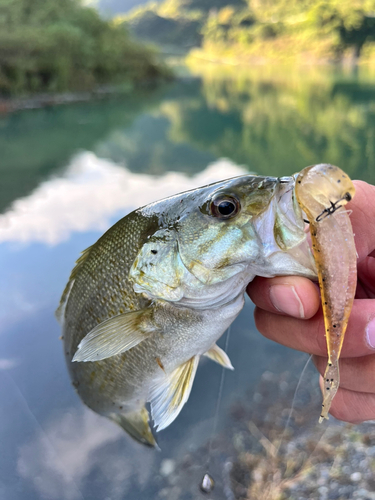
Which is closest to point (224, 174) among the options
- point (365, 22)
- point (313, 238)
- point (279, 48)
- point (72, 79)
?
point (313, 238)

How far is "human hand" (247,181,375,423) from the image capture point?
3.28 ft

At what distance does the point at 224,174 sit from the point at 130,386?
657 cm

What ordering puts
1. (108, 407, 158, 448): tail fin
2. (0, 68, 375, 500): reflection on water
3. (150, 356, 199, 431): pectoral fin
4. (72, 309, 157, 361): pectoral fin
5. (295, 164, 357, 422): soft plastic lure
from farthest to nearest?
1. (0, 68, 375, 500): reflection on water
2. (108, 407, 158, 448): tail fin
3. (150, 356, 199, 431): pectoral fin
4. (72, 309, 157, 361): pectoral fin
5. (295, 164, 357, 422): soft plastic lure

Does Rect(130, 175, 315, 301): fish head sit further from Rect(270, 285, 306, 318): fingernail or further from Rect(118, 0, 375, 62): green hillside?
Rect(118, 0, 375, 62): green hillside

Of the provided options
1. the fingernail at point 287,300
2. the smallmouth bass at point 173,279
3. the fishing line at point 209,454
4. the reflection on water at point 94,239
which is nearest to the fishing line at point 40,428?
the reflection on water at point 94,239

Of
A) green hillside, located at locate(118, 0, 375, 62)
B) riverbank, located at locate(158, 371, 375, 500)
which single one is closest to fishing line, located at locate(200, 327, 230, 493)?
riverbank, located at locate(158, 371, 375, 500)

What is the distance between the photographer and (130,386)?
4.57ft

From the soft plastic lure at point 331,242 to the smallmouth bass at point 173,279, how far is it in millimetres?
59

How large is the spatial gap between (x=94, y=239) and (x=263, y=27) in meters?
79.3

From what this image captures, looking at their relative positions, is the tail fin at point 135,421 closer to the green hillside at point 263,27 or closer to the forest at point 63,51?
the forest at point 63,51

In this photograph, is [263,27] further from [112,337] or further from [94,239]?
[112,337]

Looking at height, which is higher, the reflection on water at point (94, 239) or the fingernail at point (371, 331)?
the fingernail at point (371, 331)

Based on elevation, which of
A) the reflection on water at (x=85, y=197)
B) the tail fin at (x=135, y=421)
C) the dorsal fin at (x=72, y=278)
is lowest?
the reflection on water at (x=85, y=197)

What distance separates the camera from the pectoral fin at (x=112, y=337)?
3.64ft
